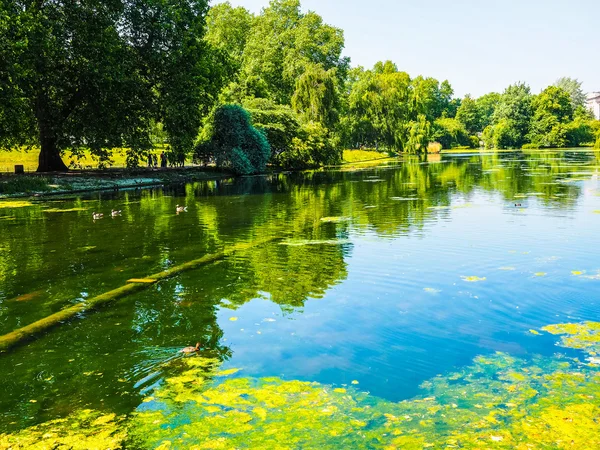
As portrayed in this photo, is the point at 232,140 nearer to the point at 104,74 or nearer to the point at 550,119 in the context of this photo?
the point at 104,74

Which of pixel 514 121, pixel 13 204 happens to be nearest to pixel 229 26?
pixel 13 204

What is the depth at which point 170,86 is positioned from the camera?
4009 cm

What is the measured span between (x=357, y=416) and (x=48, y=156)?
38555 mm

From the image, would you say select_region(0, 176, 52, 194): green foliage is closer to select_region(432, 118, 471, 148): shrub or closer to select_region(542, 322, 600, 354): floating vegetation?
select_region(542, 322, 600, 354): floating vegetation

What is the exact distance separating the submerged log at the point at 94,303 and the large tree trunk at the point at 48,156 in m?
30.1

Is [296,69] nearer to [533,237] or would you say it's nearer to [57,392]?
[533,237]

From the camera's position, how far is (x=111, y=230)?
57.1ft

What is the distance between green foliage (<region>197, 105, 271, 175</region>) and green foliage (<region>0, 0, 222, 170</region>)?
3.35 m

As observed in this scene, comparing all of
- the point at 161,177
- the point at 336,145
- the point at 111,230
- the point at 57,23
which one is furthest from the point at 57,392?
the point at 336,145

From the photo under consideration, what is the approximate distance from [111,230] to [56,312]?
355 inches

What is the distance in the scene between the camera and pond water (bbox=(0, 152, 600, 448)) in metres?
6.37

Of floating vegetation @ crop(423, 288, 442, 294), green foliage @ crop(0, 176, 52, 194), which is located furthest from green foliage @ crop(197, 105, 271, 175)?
floating vegetation @ crop(423, 288, 442, 294)

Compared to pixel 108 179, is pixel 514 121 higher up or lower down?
higher up

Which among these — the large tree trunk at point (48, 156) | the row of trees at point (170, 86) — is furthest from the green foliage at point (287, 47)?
the large tree trunk at point (48, 156)
